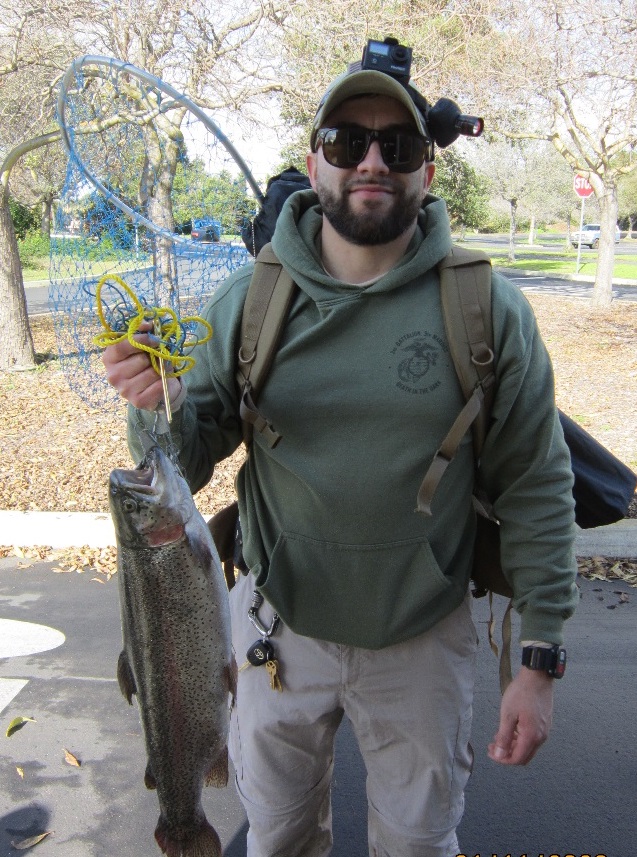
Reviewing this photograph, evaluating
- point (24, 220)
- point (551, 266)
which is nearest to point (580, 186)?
point (551, 266)

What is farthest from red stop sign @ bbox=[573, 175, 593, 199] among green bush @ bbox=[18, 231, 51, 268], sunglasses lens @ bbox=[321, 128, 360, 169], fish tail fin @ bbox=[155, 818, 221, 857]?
fish tail fin @ bbox=[155, 818, 221, 857]

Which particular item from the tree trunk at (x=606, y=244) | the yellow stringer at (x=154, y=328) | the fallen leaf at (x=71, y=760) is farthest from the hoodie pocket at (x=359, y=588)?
the tree trunk at (x=606, y=244)

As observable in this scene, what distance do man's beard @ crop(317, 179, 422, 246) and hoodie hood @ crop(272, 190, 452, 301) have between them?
0.27 feet

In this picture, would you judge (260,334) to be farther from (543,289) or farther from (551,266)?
(551,266)

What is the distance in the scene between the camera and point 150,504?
5.16 ft

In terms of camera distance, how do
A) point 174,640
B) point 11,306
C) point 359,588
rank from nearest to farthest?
point 174,640 < point 359,588 < point 11,306

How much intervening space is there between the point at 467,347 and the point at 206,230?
4531 mm

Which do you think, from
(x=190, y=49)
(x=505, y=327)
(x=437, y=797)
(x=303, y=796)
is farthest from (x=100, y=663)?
(x=190, y=49)

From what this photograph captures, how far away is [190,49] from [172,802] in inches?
319

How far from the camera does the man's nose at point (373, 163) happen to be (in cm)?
200

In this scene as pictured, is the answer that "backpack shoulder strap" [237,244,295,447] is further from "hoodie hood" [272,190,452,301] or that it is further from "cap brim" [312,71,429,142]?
"cap brim" [312,71,429,142]

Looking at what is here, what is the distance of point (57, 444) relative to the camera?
719cm

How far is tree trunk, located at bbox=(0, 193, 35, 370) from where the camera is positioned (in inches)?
364

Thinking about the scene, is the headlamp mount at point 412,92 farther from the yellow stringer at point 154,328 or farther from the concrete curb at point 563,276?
the concrete curb at point 563,276
